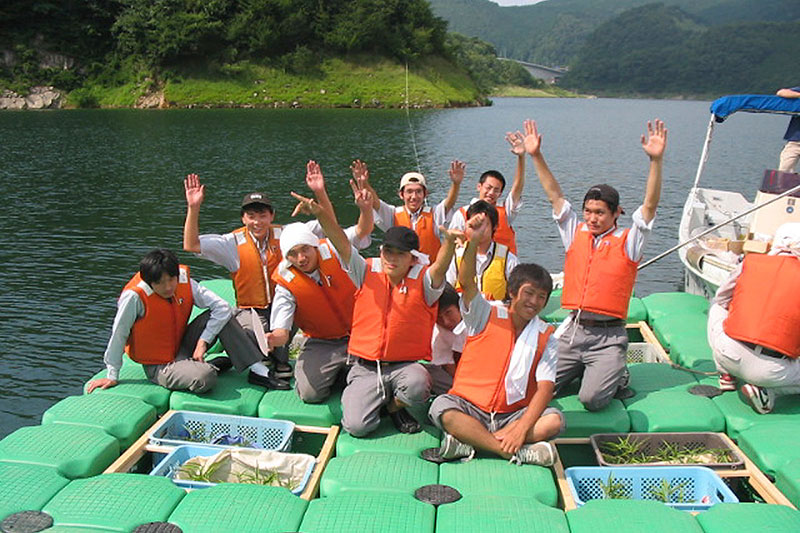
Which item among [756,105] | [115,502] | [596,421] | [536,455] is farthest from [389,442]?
[756,105]

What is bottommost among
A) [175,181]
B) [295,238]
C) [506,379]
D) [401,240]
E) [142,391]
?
[175,181]

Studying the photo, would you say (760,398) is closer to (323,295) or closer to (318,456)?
(318,456)

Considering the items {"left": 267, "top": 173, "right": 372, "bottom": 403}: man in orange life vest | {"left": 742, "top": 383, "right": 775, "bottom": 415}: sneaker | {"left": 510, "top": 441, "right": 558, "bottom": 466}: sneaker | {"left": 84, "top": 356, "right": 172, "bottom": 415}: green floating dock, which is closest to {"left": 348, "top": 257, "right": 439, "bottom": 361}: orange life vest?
{"left": 267, "top": 173, "right": 372, "bottom": 403}: man in orange life vest

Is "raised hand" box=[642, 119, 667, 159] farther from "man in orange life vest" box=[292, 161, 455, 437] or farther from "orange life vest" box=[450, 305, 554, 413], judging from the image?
"man in orange life vest" box=[292, 161, 455, 437]

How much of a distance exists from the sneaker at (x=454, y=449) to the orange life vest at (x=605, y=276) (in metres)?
1.72

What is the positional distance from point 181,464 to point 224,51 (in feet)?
187

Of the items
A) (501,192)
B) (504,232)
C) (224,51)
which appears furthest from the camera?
(224,51)

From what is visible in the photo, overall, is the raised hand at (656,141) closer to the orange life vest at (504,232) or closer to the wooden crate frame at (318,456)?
the orange life vest at (504,232)

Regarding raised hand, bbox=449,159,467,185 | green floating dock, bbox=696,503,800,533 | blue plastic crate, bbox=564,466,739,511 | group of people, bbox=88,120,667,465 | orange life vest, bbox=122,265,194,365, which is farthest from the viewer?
raised hand, bbox=449,159,467,185

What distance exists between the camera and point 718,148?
101 feet

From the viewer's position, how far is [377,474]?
422cm

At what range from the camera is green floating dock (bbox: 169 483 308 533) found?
3.59 meters

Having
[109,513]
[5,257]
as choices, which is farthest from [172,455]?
[5,257]

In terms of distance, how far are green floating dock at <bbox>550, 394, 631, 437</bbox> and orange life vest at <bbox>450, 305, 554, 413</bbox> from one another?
0.61m
